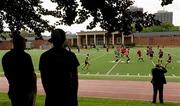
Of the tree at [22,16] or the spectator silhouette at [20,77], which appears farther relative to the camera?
the tree at [22,16]

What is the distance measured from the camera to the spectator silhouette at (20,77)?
5609 mm

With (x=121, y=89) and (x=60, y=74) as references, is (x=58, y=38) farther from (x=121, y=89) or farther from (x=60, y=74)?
(x=121, y=89)

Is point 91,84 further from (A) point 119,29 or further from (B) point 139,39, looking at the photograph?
(B) point 139,39

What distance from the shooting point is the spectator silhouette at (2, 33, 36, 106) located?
5.61 metres

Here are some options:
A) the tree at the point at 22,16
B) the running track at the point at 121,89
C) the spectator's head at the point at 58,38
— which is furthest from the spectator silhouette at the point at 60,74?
the running track at the point at 121,89

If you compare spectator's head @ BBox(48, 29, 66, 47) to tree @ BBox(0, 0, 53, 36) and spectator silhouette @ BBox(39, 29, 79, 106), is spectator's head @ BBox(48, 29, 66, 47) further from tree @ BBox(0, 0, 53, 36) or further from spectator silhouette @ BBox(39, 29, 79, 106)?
Result: tree @ BBox(0, 0, 53, 36)

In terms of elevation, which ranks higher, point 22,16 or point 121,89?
point 22,16

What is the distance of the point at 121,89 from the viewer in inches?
850

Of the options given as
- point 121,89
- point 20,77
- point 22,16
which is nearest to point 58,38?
point 20,77

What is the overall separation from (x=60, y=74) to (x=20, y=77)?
102cm

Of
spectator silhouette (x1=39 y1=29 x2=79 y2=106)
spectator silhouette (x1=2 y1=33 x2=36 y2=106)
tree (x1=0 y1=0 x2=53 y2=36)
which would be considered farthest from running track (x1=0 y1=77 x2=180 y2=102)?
spectator silhouette (x1=39 y1=29 x2=79 y2=106)

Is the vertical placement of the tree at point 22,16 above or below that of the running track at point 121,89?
above

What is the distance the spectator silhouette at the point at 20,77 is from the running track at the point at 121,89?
12.9 m

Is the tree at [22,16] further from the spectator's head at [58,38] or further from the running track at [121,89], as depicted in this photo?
the running track at [121,89]
